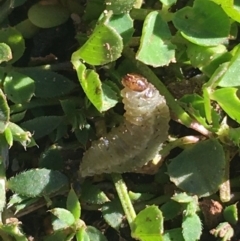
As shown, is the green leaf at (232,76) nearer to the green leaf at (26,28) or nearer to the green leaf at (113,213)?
the green leaf at (113,213)

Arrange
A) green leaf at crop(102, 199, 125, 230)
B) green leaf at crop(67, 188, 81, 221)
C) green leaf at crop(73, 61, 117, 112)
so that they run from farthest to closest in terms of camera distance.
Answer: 1. green leaf at crop(102, 199, 125, 230)
2. green leaf at crop(67, 188, 81, 221)
3. green leaf at crop(73, 61, 117, 112)

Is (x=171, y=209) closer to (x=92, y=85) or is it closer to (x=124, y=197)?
(x=124, y=197)

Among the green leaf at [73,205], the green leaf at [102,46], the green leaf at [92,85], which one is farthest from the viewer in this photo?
the green leaf at [73,205]

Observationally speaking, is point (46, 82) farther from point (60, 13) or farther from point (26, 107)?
point (60, 13)

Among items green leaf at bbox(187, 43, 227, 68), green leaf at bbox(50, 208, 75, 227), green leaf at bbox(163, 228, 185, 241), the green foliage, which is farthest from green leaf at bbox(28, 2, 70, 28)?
green leaf at bbox(163, 228, 185, 241)

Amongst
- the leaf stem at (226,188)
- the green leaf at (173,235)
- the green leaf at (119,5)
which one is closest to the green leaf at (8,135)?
the green leaf at (119,5)

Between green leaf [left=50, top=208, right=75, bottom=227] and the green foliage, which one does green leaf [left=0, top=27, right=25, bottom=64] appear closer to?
the green foliage
